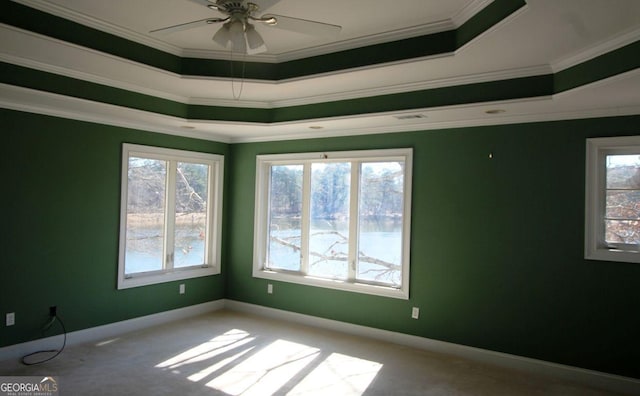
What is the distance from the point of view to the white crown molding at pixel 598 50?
8.24ft

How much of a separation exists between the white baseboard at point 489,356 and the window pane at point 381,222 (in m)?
0.60

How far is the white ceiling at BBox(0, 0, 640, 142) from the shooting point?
8.48 feet

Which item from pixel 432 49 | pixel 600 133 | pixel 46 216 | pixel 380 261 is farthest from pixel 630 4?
pixel 46 216

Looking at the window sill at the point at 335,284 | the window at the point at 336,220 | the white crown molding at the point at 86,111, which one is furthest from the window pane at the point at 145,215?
the window sill at the point at 335,284

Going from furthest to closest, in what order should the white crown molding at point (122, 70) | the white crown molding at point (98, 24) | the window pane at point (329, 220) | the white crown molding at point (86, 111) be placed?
the window pane at point (329, 220) → the white crown molding at point (86, 111) → the white crown molding at point (122, 70) → the white crown molding at point (98, 24)

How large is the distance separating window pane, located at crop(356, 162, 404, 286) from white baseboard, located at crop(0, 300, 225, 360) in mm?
2215

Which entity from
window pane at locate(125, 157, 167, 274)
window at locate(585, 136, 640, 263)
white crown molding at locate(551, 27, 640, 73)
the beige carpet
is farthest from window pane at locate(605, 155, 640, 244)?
window pane at locate(125, 157, 167, 274)

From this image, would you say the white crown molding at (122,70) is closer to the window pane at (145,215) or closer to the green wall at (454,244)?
the green wall at (454,244)

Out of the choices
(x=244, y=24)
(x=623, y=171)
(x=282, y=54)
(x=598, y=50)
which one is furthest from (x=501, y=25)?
(x=623, y=171)

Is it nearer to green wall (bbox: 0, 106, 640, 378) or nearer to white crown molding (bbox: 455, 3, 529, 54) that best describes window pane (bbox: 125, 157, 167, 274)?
green wall (bbox: 0, 106, 640, 378)

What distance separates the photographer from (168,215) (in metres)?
5.31

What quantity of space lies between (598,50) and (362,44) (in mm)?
1623

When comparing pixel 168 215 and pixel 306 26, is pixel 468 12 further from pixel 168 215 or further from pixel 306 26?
pixel 168 215

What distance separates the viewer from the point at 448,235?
14.5ft
